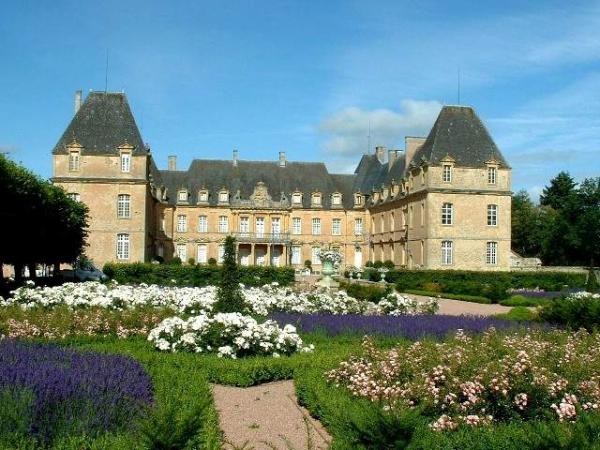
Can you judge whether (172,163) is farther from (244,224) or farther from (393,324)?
(393,324)

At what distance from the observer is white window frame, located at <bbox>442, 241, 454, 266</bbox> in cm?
3840

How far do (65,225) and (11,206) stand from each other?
5881mm

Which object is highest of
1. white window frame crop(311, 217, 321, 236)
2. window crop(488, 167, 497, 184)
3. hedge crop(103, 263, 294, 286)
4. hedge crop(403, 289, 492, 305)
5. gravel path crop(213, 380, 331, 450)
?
window crop(488, 167, 497, 184)

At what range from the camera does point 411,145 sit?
142ft

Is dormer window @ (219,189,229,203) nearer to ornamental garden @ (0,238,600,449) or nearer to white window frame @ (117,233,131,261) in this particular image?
white window frame @ (117,233,131,261)

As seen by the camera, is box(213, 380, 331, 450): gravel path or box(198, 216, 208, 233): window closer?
box(213, 380, 331, 450): gravel path

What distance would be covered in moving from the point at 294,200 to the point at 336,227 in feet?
12.1

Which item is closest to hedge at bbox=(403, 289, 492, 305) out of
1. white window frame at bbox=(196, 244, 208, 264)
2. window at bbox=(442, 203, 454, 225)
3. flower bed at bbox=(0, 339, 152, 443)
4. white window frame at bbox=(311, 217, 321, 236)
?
window at bbox=(442, 203, 454, 225)

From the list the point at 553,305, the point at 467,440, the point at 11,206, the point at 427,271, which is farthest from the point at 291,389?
the point at 427,271

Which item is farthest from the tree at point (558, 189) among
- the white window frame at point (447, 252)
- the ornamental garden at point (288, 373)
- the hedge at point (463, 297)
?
the ornamental garden at point (288, 373)

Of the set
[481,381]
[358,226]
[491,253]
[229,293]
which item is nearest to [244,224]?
[358,226]

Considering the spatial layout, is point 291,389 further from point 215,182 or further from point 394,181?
point 215,182

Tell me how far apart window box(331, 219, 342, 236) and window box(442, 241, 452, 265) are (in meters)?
13.5

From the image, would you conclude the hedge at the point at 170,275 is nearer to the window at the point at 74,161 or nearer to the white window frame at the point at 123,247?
the white window frame at the point at 123,247
